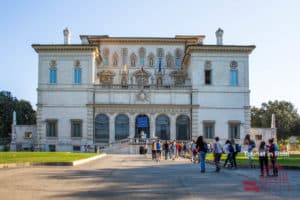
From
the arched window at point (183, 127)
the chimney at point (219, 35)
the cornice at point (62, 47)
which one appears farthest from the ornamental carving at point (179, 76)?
the cornice at point (62, 47)

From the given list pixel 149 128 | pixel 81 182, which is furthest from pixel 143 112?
pixel 81 182

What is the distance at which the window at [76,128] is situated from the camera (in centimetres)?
6006

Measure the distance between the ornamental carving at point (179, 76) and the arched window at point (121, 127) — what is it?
43.5ft

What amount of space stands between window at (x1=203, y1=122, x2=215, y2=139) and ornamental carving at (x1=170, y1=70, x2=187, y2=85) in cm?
1153

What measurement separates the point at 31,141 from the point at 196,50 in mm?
26418

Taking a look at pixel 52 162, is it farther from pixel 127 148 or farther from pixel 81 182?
pixel 127 148

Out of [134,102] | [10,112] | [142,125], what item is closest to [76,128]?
[134,102]

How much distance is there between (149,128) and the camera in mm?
61125

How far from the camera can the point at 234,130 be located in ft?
200

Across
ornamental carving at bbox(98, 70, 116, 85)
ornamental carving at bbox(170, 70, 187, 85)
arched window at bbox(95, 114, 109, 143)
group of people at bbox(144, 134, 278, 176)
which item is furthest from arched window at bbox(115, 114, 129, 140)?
Result: group of people at bbox(144, 134, 278, 176)

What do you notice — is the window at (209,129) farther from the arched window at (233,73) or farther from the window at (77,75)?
the window at (77,75)

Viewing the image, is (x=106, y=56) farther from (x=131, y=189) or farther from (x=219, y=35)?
(x=131, y=189)

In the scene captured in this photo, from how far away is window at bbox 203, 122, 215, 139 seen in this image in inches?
2393

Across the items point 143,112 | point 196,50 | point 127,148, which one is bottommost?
point 127,148
